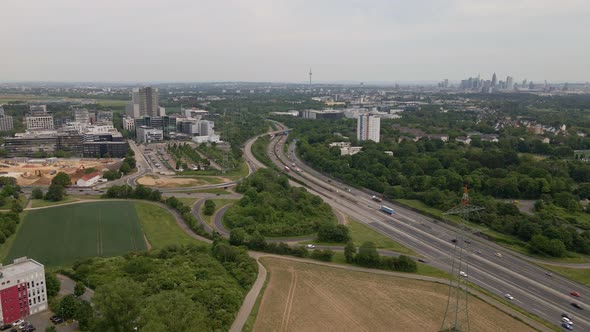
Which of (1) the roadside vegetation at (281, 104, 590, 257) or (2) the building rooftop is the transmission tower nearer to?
(1) the roadside vegetation at (281, 104, 590, 257)

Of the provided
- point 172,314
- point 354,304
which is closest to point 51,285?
point 172,314

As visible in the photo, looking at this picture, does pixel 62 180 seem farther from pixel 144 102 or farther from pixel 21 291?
pixel 144 102

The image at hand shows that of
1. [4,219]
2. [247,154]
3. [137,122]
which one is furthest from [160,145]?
[4,219]

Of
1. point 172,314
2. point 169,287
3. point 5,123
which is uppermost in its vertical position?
point 5,123

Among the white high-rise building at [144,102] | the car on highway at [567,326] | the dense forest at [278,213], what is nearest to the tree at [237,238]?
the dense forest at [278,213]

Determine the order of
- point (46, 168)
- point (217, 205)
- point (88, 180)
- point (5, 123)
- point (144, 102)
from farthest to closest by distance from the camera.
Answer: point (144, 102), point (5, 123), point (46, 168), point (88, 180), point (217, 205)

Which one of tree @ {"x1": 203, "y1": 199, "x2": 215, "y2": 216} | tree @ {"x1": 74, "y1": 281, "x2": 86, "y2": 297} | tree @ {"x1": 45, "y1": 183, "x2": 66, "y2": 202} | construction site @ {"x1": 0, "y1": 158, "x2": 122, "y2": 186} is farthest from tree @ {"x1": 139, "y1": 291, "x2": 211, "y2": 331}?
construction site @ {"x1": 0, "y1": 158, "x2": 122, "y2": 186}
